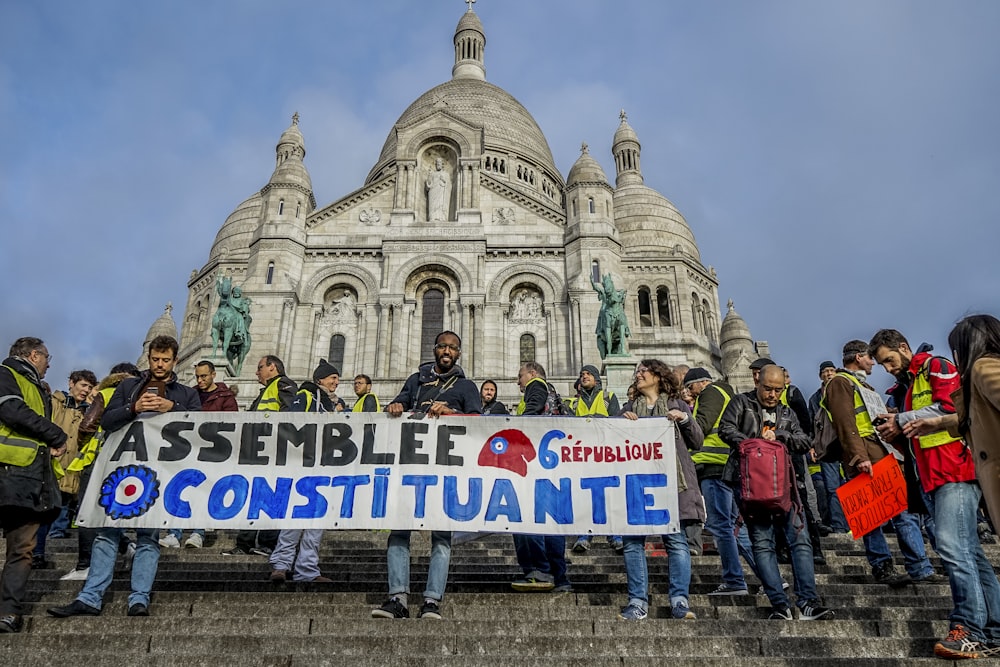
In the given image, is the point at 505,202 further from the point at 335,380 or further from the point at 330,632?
the point at 330,632

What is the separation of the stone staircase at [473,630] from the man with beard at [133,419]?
16cm

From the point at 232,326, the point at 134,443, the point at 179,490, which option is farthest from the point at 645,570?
the point at 232,326

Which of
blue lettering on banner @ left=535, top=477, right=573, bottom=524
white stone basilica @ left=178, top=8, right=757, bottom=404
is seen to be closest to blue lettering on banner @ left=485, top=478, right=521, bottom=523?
blue lettering on banner @ left=535, top=477, right=573, bottom=524

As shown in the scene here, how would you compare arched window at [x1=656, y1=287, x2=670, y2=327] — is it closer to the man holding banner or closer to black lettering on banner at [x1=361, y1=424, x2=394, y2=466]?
the man holding banner

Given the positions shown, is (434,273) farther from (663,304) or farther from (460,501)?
Result: (460,501)

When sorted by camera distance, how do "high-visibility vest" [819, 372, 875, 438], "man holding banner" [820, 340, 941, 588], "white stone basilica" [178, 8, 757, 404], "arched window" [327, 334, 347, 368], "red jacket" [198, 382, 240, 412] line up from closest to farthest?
"man holding banner" [820, 340, 941, 588] < "high-visibility vest" [819, 372, 875, 438] < "red jacket" [198, 382, 240, 412] < "white stone basilica" [178, 8, 757, 404] < "arched window" [327, 334, 347, 368]

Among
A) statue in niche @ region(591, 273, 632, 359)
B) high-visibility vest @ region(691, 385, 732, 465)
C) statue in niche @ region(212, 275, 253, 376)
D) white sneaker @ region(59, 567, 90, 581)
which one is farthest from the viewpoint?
statue in niche @ region(212, 275, 253, 376)

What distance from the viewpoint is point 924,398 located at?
5.40m

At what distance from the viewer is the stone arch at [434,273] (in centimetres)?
2539

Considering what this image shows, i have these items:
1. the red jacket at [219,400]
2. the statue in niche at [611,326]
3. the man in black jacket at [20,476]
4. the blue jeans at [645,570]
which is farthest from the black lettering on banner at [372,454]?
the statue in niche at [611,326]

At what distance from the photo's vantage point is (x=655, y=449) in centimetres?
664

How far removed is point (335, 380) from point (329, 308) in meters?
18.1

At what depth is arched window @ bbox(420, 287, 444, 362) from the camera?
2525 centimetres

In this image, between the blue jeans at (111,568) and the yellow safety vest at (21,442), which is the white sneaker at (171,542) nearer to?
the blue jeans at (111,568)
